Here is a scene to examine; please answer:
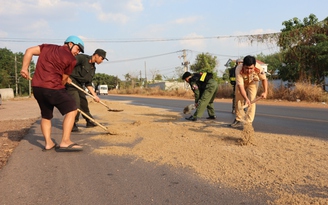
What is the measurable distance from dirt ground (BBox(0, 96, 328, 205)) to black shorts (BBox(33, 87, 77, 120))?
2.70 ft

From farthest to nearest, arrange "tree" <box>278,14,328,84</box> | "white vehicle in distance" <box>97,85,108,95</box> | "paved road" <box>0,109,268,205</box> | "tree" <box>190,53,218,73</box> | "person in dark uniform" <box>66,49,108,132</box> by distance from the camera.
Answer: "white vehicle in distance" <box>97,85,108,95</box> → "tree" <box>190,53,218,73</box> → "tree" <box>278,14,328,84</box> → "person in dark uniform" <box>66,49,108,132</box> → "paved road" <box>0,109,268,205</box>

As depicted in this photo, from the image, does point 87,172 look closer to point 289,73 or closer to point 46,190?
Result: point 46,190

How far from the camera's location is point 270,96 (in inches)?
746

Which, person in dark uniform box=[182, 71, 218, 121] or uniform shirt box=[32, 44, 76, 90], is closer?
Answer: uniform shirt box=[32, 44, 76, 90]

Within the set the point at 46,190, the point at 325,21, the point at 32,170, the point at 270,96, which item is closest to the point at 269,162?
the point at 46,190

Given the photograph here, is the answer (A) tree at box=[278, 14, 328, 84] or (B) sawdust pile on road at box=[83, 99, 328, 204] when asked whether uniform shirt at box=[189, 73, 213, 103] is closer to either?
(B) sawdust pile on road at box=[83, 99, 328, 204]

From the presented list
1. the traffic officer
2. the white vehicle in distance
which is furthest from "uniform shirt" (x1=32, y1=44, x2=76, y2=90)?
the white vehicle in distance

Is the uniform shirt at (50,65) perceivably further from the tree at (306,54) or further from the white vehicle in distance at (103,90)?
the white vehicle in distance at (103,90)

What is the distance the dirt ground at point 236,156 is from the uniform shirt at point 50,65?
1234 mm

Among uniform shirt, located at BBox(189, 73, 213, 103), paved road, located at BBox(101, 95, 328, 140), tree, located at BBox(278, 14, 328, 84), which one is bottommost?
paved road, located at BBox(101, 95, 328, 140)

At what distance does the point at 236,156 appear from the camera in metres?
3.75

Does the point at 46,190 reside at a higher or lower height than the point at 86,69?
lower

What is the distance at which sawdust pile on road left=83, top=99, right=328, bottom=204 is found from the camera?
8.82 feet

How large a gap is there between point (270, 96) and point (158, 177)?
17.5 meters
